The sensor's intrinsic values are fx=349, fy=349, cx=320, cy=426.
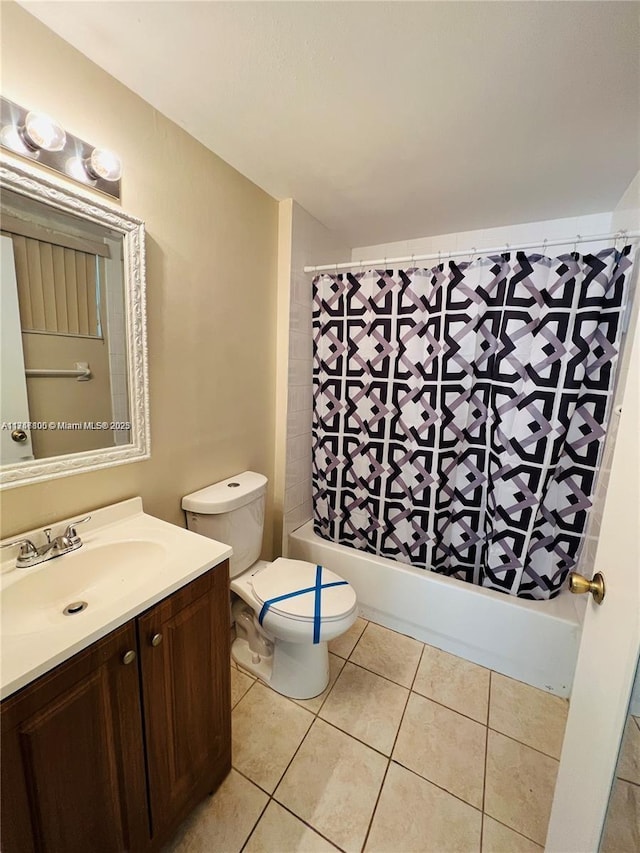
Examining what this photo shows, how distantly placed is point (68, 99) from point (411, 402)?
1.61 m

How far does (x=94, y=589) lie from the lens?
1.01 m

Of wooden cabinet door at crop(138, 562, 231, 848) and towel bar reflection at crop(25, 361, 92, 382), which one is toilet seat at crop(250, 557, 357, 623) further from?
towel bar reflection at crop(25, 361, 92, 382)

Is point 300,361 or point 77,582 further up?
point 300,361

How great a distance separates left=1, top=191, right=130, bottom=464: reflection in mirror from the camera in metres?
0.91

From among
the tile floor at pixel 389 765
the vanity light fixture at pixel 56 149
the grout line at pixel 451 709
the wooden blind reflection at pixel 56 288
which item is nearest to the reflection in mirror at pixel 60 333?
the wooden blind reflection at pixel 56 288

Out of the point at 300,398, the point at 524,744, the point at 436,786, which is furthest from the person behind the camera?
the point at 300,398

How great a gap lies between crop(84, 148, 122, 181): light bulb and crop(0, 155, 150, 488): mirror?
0.08 m

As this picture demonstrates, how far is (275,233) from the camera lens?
1.78 meters

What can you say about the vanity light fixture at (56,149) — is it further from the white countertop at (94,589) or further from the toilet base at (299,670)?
the toilet base at (299,670)

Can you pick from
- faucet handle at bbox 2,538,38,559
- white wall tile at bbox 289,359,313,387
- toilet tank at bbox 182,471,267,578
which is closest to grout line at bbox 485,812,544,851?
toilet tank at bbox 182,471,267,578

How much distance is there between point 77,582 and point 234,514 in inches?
23.8

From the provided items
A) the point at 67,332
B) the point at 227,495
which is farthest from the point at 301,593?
the point at 67,332

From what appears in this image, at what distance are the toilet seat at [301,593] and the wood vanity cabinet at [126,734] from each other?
1.08ft

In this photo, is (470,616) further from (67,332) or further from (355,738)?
(67,332)
